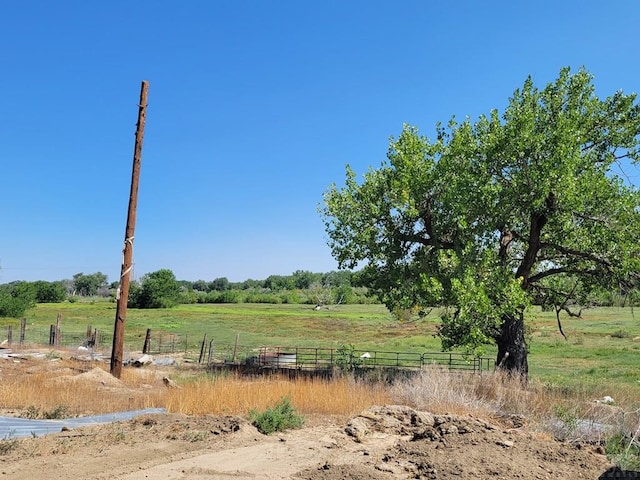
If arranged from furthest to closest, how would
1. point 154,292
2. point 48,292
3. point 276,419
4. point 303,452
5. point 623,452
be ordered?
point 48,292, point 154,292, point 276,419, point 303,452, point 623,452

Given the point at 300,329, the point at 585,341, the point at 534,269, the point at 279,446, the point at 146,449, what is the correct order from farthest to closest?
the point at 300,329, the point at 585,341, the point at 534,269, the point at 279,446, the point at 146,449

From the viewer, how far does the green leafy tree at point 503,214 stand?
→ 15.8m

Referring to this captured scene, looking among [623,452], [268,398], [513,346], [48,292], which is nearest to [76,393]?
[268,398]

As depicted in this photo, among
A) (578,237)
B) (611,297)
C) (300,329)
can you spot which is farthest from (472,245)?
(300,329)

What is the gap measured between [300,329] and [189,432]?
61820 millimetres

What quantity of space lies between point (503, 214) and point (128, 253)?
1167 centimetres

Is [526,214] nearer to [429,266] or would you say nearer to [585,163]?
[585,163]

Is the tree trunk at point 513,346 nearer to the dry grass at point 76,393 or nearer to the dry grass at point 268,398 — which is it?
the dry grass at point 268,398

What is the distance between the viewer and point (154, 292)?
383 feet

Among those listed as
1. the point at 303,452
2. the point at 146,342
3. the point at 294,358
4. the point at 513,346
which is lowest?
the point at 294,358

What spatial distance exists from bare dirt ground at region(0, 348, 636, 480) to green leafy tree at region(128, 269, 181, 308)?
113099 millimetres

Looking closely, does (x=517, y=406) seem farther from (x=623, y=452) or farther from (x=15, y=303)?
(x=15, y=303)

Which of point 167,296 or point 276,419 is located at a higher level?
point 167,296

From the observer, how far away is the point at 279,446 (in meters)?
7.94
